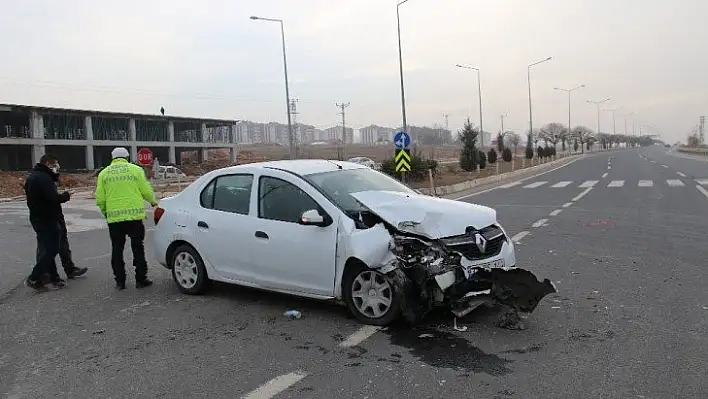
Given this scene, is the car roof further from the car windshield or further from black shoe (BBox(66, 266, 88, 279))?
black shoe (BBox(66, 266, 88, 279))

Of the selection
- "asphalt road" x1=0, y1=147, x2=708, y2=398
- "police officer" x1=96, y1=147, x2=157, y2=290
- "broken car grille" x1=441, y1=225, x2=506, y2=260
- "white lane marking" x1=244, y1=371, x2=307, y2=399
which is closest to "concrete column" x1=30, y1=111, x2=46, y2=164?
"asphalt road" x1=0, y1=147, x2=708, y2=398

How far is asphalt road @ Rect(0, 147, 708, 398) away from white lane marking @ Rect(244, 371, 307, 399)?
20 millimetres

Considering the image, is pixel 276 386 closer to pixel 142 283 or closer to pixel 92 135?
pixel 142 283

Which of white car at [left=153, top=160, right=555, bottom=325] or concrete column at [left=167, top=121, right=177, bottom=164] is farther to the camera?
concrete column at [left=167, top=121, right=177, bottom=164]

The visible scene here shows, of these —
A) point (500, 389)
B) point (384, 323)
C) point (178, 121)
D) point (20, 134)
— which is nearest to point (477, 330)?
point (384, 323)

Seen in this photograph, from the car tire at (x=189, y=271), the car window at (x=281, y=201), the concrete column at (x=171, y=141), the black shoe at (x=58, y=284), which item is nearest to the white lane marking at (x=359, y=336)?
the car window at (x=281, y=201)

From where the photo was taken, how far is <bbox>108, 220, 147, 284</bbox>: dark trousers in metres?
7.45

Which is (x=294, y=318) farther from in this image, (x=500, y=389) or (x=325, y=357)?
(x=500, y=389)

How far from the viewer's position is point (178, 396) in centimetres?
417

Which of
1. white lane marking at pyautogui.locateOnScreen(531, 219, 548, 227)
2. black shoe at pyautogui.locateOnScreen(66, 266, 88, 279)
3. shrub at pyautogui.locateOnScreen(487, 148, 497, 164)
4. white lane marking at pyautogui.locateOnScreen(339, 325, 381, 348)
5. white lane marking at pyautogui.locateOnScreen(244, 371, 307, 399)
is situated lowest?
white lane marking at pyautogui.locateOnScreen(244, 371, 307, 399)

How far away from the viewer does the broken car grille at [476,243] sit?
5477 millimetres

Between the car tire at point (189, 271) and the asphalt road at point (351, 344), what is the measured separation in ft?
0.44

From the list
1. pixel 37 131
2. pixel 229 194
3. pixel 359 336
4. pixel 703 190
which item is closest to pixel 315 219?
pixel 359 336

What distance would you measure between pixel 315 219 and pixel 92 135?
67071mm
